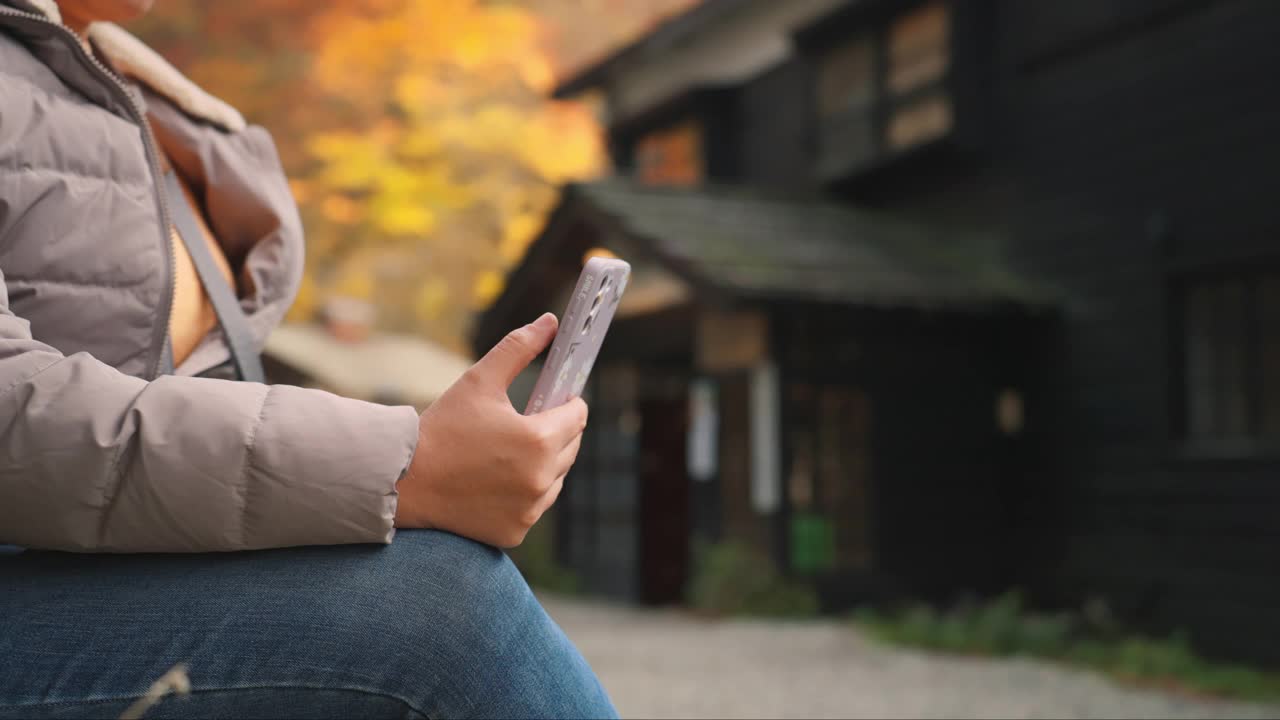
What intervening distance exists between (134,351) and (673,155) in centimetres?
1409

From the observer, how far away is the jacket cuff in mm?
1291

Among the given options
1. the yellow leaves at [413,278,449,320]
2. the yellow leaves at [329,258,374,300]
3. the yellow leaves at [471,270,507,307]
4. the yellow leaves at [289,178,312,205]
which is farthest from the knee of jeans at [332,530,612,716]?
the yellow leaves at [413,278,449,320]

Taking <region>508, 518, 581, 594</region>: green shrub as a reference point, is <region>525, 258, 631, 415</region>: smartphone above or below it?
above

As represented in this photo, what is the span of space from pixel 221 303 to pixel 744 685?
5.67 meters

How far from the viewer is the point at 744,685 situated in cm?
708

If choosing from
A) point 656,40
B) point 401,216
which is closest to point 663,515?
point 656,40

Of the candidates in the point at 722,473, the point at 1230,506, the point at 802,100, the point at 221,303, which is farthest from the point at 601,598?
the point at 221,303

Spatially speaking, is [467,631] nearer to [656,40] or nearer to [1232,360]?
[1232,360]

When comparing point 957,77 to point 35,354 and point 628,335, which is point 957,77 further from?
point 35,354

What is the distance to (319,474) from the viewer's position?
1.29m

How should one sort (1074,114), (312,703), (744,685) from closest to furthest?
(312,703) < (744,685) < (1074,114)

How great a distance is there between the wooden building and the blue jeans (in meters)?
7.86

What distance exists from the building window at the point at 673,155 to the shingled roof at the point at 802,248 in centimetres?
336

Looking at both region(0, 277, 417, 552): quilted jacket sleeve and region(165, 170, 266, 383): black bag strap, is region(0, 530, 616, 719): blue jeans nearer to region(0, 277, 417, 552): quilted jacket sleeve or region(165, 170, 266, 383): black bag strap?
region(0, 277, 417, 552): quilted jacket sleeve
